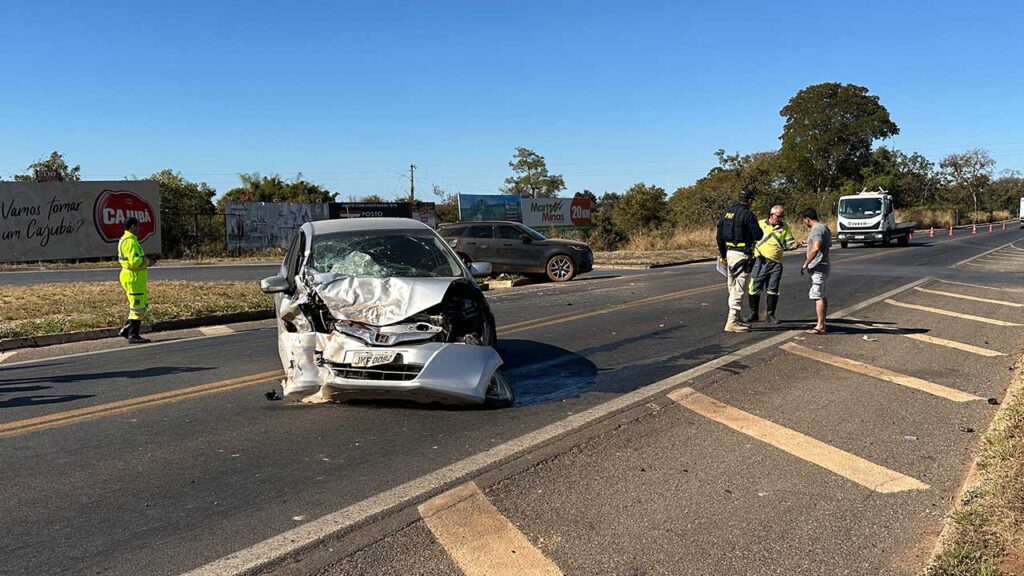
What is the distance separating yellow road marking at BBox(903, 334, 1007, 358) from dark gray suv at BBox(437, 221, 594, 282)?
34.6 feet

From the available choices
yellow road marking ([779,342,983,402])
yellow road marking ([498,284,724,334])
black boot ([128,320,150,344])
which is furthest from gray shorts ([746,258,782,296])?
black boot ([128,320,150,344])

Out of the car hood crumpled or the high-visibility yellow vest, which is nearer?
the car hood crumpled

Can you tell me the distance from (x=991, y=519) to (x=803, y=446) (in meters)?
1.52

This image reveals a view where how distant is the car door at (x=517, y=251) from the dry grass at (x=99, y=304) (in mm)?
6423

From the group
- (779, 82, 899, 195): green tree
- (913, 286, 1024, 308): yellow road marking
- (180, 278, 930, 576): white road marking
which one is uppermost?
(779, 82, 899, 195): green tree

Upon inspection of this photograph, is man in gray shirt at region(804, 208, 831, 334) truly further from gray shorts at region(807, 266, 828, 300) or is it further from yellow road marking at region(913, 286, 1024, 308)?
yellow road marking at region(913, 286, 1024, 308)

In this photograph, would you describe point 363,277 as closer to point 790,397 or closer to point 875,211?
point 790,397

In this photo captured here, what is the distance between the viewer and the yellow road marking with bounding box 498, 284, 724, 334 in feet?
35.4

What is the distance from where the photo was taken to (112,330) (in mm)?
11477

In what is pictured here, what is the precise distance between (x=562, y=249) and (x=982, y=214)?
86.6m

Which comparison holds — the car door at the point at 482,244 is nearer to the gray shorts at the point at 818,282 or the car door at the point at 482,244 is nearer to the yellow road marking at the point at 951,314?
the yellow road marking at the point at 951,314

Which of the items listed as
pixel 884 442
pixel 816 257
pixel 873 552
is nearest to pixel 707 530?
pixel 873 552

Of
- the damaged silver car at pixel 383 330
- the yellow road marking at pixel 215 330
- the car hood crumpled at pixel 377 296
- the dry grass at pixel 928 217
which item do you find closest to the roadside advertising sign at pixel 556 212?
the yellow road marking at pixel 215 330

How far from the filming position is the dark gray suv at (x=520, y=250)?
19766mm
